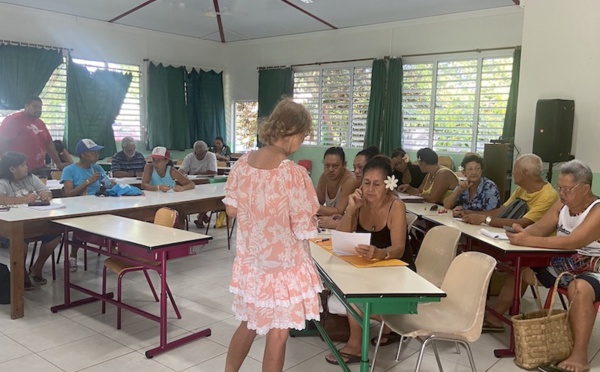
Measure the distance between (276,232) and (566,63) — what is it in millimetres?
4714

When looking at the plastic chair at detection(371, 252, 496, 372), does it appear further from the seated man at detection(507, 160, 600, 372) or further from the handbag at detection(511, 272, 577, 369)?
the seated man at detection(507, 160, 600, 372)

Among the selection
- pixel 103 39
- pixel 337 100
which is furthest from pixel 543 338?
pixel 103 39

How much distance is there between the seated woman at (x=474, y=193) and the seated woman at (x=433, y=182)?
14.3 inches

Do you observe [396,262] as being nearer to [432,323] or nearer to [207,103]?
[432,323]

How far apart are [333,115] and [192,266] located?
5339 mm

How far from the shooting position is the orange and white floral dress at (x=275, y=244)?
2.11m

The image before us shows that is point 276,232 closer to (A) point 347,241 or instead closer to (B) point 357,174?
(A) point 347,241

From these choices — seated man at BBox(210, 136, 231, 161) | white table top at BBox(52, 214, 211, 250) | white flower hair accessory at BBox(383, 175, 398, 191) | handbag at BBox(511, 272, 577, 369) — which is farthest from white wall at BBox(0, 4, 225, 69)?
handbag at BBox(511, 272, 577, 369)

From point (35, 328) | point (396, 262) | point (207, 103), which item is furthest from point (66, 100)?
point (396, 262)

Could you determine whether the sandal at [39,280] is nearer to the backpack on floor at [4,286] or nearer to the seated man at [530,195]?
the backpack on floor at [4,286]

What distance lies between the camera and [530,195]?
3.86m

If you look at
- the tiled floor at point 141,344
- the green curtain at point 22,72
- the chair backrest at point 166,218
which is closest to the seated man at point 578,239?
the tiled floor at point 141,344

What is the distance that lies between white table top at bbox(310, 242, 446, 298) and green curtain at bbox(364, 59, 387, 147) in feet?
21.1

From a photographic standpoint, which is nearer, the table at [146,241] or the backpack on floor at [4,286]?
the table at [146,241]
